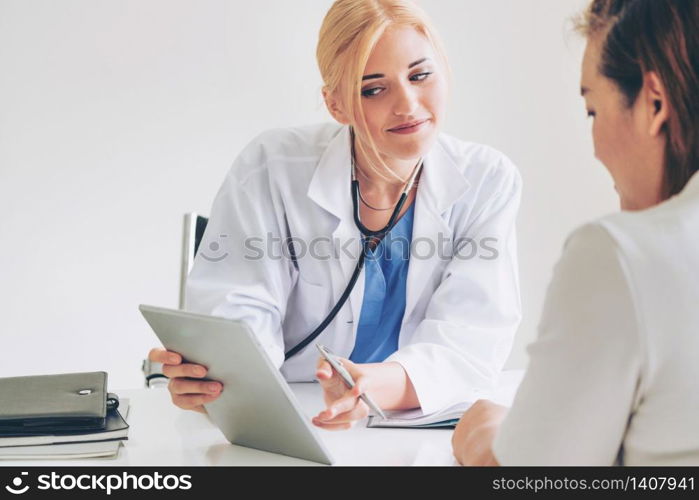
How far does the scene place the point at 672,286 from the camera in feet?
2.60

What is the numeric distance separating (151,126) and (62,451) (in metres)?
2.26

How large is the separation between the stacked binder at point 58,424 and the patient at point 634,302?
0.63 metres

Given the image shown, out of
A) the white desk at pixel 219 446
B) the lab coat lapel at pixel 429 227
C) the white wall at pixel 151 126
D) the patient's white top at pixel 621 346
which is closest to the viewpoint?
the patient's white top at pixel 621 346

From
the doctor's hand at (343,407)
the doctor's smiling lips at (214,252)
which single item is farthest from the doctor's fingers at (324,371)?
the doctor's smiling lips at (214,252)

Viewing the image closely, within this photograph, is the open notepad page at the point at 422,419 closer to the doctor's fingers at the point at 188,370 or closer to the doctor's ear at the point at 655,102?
the doctor's fingers at the point at 188,370

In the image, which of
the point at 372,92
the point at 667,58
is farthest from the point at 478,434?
the point at 372,92

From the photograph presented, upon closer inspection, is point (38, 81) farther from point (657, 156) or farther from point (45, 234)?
point (657, 156)

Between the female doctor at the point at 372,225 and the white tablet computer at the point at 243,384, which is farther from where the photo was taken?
the female doctor at the point at 372,225

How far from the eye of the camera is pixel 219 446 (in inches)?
50.9

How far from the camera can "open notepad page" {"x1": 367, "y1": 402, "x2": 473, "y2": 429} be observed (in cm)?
138

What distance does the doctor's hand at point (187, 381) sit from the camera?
1248mm

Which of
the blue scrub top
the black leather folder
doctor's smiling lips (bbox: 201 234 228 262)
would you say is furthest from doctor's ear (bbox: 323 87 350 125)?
the black leather folder

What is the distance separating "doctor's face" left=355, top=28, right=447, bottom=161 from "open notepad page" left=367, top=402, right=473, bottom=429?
Answer: 60cm
